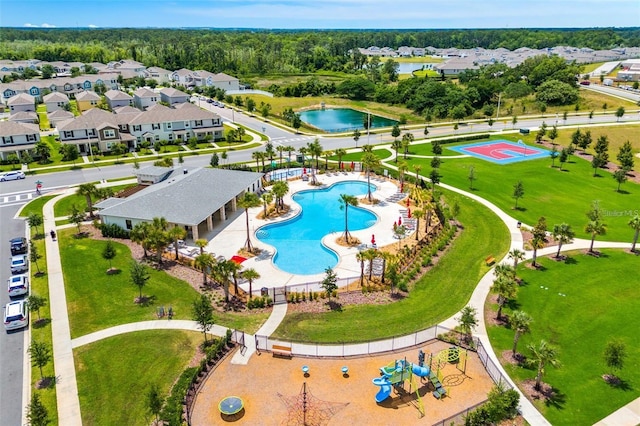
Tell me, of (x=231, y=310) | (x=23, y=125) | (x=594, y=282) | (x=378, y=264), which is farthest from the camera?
(x=23, y=125)

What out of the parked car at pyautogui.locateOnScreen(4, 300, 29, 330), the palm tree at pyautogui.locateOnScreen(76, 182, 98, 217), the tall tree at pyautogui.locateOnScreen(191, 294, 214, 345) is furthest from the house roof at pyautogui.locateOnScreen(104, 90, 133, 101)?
the tall tree at pyautogui.locateOnScreen(191, 294, 214, 345)

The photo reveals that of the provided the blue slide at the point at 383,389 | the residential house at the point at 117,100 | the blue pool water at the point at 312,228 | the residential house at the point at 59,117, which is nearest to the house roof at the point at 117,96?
the residential house at the point at 117,100

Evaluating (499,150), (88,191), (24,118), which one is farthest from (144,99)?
(499,150)

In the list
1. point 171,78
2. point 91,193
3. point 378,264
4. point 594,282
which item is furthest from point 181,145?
point 171,78

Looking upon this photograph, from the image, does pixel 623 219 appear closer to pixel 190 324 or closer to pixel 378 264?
pixel 378 264

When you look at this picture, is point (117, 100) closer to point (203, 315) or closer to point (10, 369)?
point (10, 369)

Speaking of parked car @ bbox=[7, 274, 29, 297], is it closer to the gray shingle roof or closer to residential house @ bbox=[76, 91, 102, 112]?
the gray shingle roof
